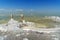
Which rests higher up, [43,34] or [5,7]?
[5,7]

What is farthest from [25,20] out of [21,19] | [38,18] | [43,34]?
[43,34]

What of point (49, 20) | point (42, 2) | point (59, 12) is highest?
point (42, 2)

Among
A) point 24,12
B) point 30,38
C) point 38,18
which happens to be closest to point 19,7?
point 24,12

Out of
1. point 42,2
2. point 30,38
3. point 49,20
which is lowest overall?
point 30,38

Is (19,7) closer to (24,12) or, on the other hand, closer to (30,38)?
(24,12)

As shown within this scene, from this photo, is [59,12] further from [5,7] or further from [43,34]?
[5,7]

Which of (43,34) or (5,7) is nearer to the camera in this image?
(43,34)
